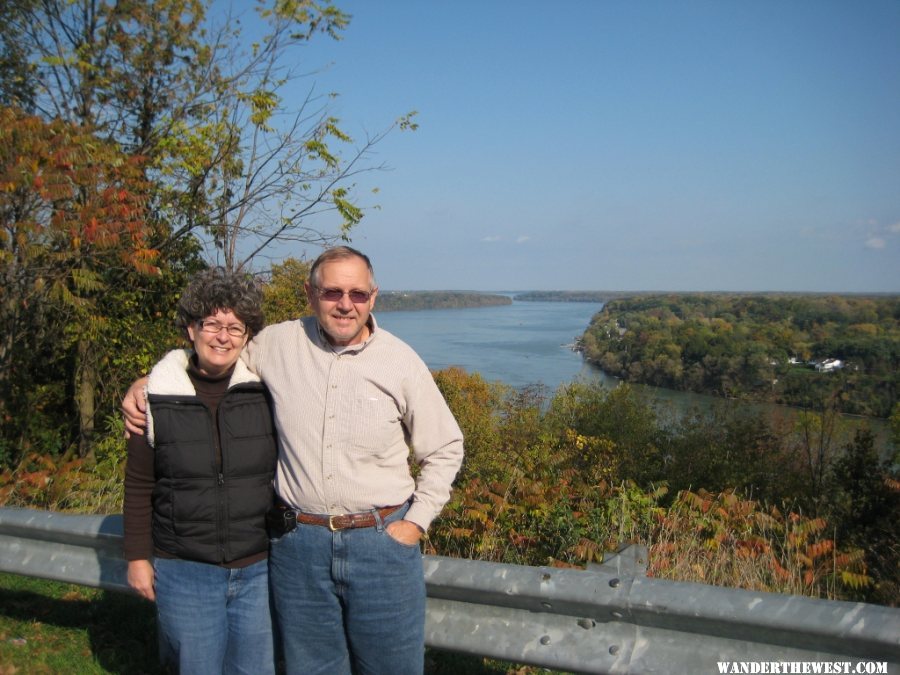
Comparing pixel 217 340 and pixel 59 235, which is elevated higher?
pixel 59 235

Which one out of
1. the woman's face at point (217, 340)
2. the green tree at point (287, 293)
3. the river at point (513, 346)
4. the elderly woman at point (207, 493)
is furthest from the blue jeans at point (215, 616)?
the river at point (513, 346)

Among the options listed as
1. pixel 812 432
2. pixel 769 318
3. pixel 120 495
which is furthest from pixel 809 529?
pixel 769 318

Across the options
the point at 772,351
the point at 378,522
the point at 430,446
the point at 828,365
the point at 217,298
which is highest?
the point at 217,298

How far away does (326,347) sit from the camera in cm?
260

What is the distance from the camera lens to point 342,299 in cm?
250

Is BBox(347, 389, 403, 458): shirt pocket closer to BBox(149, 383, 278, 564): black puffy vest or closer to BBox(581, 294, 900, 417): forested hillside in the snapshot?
BBox(149, 383, 278, 564): black puffy vest

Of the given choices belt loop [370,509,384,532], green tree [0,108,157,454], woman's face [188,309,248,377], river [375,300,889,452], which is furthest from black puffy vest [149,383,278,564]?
river [375,300,889,452]

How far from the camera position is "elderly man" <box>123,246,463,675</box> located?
8.16 feet

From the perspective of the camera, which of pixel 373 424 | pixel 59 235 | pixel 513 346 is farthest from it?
pixel 513 346

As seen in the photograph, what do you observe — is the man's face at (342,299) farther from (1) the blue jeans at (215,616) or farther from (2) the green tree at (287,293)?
(2) the green tree at (287,293)

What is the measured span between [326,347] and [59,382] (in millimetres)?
9749

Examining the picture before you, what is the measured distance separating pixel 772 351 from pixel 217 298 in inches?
1239

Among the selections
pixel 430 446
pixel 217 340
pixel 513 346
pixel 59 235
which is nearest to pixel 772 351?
pixel 59 235

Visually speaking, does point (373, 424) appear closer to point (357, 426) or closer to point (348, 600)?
point (357, 426)
